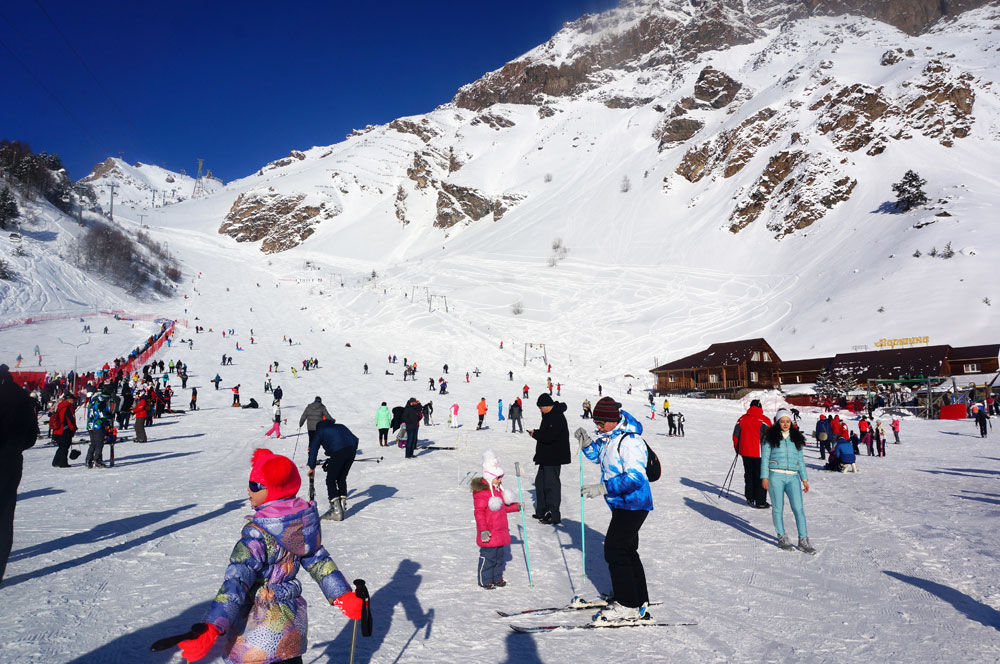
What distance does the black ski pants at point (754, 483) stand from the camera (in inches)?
353

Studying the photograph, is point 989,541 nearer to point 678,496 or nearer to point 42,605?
point 678,496

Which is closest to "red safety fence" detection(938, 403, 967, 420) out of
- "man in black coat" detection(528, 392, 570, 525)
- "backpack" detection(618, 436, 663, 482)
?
"man in black coat" detection(528, 392, 570, 525)

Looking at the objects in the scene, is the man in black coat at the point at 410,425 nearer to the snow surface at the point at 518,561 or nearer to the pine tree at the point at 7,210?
the snow surface at the point at 518,561

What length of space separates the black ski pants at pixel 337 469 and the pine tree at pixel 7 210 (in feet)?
229

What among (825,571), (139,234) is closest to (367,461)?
(825,571)

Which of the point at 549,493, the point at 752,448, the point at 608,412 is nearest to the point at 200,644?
the point at 608,412

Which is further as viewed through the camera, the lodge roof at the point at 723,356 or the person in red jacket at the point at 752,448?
the lodge roof at the point at 723,356

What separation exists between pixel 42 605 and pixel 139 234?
106674mm

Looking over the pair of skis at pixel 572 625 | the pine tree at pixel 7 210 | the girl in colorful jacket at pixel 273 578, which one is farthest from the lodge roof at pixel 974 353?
the pine tree at pixel 7 210

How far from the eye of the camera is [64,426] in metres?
11.3

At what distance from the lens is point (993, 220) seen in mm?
57312

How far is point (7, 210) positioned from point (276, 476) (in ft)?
248

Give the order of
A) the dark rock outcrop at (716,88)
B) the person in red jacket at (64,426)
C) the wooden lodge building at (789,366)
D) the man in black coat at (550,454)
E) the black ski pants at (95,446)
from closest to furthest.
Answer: the man in black coat at (550,454), the person in red jacket at (64,426), the black ski pants at (95,446), the wooden lodge building at (789,366), the dark rock outcrop at (716,88)

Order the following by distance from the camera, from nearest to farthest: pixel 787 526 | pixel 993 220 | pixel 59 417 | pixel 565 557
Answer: pixel 565 557 → pixel 787 526 → pixel 59 417 → pixel 993 220
